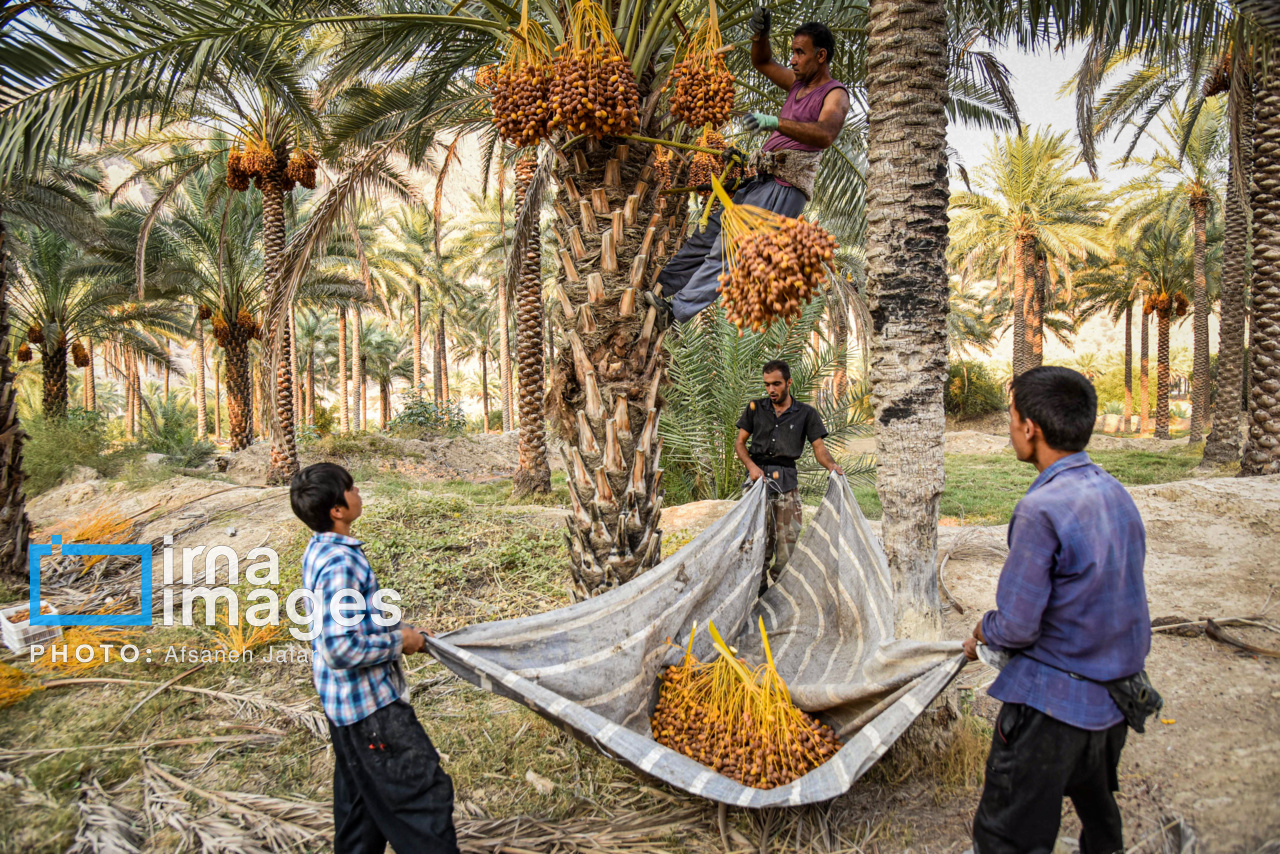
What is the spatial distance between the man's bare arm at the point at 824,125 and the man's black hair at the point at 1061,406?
1463 mm

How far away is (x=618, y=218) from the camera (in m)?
3.52

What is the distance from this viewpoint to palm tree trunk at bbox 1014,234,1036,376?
22.1 meters

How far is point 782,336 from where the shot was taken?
863 cm

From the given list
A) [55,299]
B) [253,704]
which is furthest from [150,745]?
[55,299]

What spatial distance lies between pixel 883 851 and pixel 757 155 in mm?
3070

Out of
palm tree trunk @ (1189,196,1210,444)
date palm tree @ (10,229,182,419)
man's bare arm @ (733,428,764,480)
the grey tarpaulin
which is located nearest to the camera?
the grey tarpaulin

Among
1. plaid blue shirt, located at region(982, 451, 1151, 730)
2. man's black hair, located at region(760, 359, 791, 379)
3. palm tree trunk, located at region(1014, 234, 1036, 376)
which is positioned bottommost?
plaid blue shirt, located at region(982, 451, 1151, 730)

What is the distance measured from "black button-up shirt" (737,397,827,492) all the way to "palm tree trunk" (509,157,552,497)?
696cm

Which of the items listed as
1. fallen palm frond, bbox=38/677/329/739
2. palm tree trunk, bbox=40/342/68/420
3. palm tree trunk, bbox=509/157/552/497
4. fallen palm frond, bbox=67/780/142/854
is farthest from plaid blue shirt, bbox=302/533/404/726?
palm tree trunk, bbox=40/342/68/420

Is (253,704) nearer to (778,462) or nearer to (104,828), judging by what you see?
(104,828)

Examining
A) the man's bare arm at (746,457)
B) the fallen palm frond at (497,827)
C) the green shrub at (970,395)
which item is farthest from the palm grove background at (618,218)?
the green shrub at (970,395)

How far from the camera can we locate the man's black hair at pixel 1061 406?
206 centimetres

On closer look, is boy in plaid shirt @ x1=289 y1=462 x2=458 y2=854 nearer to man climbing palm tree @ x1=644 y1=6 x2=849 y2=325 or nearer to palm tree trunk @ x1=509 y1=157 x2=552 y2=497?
man climbing palm tree @ x1=644 y1=6 x2=849 y2=325

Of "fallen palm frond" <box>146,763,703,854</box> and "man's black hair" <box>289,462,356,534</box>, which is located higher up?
"man's black hair" <box>289,462,356,534</box>
